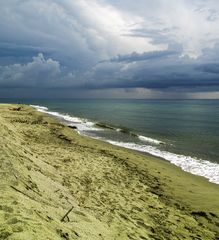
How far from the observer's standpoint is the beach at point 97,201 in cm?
755

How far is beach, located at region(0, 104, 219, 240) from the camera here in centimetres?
755

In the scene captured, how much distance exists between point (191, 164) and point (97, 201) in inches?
538

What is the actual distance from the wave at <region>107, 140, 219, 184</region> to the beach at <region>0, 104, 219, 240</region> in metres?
1.55

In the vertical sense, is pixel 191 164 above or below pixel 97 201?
below

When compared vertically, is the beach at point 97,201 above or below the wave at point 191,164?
above

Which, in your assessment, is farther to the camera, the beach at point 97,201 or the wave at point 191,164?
the wave at point 191,164

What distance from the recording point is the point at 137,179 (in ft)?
55.4

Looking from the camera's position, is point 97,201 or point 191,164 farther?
point 191,164

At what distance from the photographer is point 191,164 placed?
23766 millimetres

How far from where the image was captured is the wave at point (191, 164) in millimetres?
20612

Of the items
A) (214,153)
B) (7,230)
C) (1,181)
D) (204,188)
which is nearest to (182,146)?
(214,153)

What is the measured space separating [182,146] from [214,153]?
15.3 feet

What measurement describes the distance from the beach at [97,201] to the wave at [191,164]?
155 cm

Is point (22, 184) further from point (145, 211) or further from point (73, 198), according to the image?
point (145, 211)
